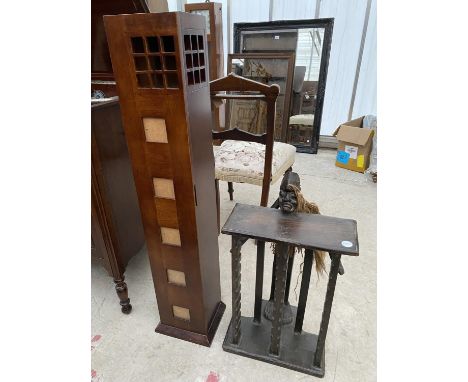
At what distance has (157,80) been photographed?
75 centimetres

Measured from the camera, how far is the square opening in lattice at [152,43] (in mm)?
709

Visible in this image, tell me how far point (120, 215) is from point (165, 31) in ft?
2.54

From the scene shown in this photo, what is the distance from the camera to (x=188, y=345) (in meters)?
1.15

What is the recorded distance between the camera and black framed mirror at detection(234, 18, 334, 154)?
271 centimetres

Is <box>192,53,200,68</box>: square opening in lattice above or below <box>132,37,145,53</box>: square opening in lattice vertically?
below

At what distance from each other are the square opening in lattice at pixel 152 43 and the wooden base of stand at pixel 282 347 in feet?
3.45

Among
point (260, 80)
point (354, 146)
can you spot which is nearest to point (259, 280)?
point (354, 146)

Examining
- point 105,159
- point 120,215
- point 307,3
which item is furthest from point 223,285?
point 307,3

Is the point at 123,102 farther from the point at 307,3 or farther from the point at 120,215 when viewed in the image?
the point at 307,3

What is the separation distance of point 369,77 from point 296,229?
2582mm

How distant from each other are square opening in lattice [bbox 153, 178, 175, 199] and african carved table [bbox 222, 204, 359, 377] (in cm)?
21

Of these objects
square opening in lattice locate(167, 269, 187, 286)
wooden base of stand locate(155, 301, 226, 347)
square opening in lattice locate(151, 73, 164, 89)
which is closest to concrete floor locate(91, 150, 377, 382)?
wooden base of stand locate(155, 301, 226, 347)

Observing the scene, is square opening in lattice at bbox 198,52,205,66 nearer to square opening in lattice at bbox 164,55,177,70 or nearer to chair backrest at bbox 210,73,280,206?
square opening in lattice at bbox 164,55,177,70

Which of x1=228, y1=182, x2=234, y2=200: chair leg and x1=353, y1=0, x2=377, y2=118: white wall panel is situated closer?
x1=228, y1=182, x2=234, y2=200: chair leg
